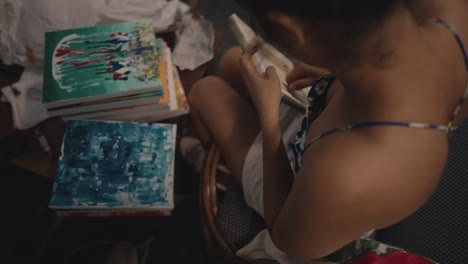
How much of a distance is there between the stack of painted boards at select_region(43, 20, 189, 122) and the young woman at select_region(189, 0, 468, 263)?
0.46 m

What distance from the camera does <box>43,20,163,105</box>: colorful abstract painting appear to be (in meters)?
1.03

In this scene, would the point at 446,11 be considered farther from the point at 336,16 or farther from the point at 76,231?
the point at 76,231

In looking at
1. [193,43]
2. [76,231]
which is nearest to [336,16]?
[193,43]

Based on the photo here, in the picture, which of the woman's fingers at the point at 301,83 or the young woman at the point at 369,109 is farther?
the woman's fingers at the point at 301,83

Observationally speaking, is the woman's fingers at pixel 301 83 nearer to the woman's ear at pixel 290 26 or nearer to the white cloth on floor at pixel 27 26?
the woman's ear at pixel 290 26

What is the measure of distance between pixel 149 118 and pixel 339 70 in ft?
2.24

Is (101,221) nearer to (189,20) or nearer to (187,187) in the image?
(187,187)

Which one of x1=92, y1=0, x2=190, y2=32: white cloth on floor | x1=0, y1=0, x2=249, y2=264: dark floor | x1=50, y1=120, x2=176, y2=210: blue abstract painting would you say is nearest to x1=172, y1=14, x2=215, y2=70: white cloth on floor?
x1=92, y1=0, x2=190, y2=32: white cloth on floor

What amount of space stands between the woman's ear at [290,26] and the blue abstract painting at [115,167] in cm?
59

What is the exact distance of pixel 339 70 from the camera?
618 mm

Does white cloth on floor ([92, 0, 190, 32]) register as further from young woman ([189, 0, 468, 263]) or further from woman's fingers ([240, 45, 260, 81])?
young woman ([189, 0, 468, 263])

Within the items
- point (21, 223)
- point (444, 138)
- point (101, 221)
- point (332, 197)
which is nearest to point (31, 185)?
point (21, 223)

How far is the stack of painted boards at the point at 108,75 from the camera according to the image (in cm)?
103

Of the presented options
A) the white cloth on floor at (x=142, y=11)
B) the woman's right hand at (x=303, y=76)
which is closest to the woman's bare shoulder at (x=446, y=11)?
the woman's right hand at (x=303, y=76)
